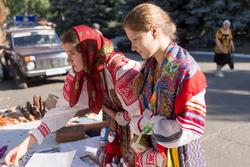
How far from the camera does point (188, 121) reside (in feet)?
5.97

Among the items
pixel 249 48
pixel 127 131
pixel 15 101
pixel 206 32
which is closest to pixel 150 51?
pixel 127 131

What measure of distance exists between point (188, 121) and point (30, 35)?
9.09 m

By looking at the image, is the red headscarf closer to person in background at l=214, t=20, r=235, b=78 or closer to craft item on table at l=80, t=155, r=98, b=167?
craft item on table at l=80, t=155, r=98, b=167

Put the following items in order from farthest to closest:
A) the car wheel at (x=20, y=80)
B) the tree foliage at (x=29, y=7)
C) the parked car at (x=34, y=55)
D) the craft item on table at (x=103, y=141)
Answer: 1. the tree foliage at (x=29, y=7)
2. the car wheel at (x=20, y=80)
3. the parked car at (x=34, y=55)
4. the craft item on table at (x=103, y=141)

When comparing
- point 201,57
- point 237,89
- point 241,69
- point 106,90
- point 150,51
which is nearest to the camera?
point 150,51

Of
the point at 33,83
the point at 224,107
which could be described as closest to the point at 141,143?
the point at 224,107

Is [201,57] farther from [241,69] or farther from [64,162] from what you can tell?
[64,162]

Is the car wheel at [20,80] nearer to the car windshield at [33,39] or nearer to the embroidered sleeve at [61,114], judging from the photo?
the car windshield at [33,39]

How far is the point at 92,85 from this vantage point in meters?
2.58

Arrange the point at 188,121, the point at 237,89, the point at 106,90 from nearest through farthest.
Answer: the point at 188,121
the point at 106,90
the point at 237,89

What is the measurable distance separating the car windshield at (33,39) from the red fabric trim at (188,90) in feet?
28.5

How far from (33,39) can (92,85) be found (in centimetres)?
802

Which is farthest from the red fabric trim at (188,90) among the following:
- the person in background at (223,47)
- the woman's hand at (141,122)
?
the person in background at (223,47)

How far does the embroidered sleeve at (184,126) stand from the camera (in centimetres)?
182
